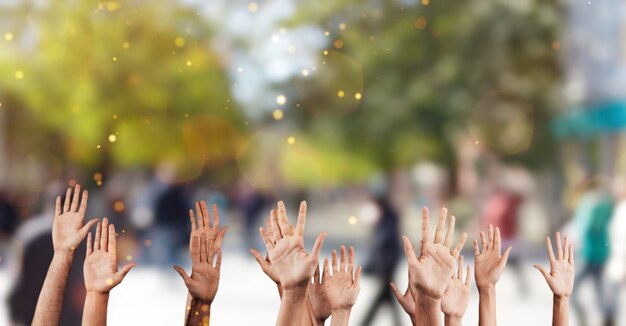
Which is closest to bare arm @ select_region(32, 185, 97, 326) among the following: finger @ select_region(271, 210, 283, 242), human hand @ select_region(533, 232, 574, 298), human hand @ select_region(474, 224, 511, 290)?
finger @ select_region(271, 210, 283, 242)

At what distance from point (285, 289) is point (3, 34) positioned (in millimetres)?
1356

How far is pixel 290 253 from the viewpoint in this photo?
0.92 metres

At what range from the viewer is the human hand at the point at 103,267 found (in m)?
1.01

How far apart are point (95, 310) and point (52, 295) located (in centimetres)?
8

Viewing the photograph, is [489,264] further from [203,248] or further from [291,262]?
[203,248]

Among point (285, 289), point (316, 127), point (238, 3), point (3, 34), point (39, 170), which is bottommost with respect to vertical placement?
point (285, 289)

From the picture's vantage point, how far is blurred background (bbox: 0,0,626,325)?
1913mm

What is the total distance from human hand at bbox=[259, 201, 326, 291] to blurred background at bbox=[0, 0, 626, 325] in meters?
0.97

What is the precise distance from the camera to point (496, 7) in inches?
83.1

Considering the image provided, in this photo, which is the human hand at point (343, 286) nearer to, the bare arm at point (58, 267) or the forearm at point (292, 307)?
the forearm at point (292, 307)

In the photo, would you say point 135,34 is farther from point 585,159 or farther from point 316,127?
point 585,159

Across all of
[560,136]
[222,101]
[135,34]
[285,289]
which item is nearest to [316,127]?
[222,101]

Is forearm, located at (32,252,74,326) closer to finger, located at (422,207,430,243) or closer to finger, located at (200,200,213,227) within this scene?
finger, located at (200,200,213,227)

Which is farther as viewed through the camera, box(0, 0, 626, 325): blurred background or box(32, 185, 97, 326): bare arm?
box(0, 0, 626, 325): blurred background
